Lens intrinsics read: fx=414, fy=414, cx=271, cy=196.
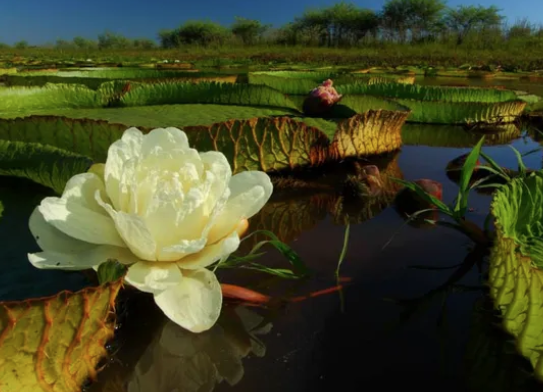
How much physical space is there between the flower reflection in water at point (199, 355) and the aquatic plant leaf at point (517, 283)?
31 cm

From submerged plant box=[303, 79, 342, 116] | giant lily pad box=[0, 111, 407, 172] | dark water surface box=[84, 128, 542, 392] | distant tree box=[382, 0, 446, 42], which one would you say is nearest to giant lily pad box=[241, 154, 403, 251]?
giant lily pad box=[0, 111, 407, 172]

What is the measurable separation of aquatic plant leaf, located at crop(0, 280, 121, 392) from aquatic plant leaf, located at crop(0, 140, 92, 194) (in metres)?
0.40

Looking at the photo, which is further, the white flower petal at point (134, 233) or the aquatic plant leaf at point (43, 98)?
the aquatic plant leaf at point (43, 98)

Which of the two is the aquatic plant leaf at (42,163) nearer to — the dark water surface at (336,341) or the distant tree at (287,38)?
the dark water surface at (336,341)

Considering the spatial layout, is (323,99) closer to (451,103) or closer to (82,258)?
(451,103)

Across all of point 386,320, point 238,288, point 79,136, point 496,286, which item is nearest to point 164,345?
point 238,288

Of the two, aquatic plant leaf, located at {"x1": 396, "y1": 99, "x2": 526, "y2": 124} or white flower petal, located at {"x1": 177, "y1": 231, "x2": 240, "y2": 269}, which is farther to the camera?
aquatic plant leaf, located at {"x1": 396, "y1": 99, "x2": 526, "y2": 124}

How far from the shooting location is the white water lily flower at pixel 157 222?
1.52ft

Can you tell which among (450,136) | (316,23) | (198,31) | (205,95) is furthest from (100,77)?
(198,31)

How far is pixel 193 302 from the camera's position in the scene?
0.46m

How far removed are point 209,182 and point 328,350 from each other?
0.26 meters

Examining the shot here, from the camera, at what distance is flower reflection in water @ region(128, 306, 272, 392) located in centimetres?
46

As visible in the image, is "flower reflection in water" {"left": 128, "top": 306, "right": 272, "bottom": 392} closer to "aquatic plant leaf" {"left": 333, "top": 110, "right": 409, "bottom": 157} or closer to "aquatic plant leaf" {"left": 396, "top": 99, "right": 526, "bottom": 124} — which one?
"aquatic plant leaf" {"left": 333, "top": 110, "right": 409, "bottom": 157}

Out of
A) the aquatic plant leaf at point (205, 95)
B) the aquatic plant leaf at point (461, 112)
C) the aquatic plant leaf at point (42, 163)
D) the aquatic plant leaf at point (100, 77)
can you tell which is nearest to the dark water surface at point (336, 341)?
the aquatic plant leaf at point (42, 163)
